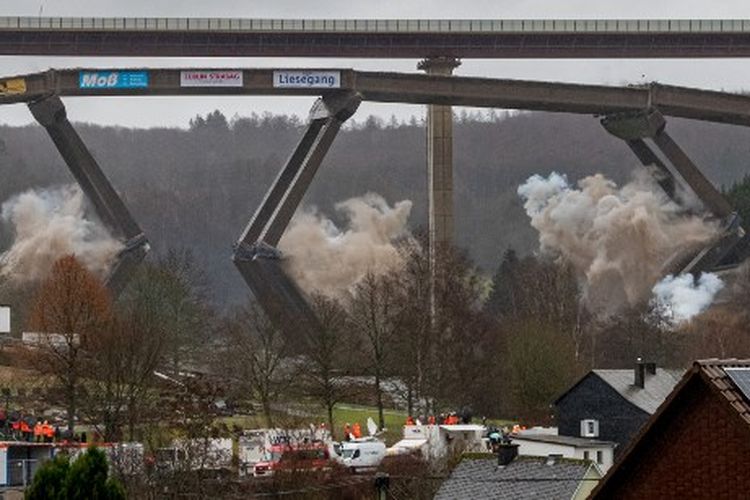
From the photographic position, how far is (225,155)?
105875 mm

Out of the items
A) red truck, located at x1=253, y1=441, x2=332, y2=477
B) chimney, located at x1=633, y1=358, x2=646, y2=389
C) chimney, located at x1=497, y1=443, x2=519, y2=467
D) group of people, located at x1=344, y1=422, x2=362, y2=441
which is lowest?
chimney, located at x1=497, y1=443, x2=519, y2=467

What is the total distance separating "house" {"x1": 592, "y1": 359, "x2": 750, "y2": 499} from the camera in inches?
599

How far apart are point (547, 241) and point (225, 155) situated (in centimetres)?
2859

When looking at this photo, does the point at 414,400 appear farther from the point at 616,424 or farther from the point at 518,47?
the point at 518,47

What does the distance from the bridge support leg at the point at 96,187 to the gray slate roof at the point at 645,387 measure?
83.5ft

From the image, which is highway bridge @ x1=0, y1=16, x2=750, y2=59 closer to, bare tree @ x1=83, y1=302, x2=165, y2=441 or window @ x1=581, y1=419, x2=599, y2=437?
bare tree @ x1=83, y1=302, x2=165, y2=441

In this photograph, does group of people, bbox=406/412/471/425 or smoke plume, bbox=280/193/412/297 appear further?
smoke plume, bbox=280/193/412/297

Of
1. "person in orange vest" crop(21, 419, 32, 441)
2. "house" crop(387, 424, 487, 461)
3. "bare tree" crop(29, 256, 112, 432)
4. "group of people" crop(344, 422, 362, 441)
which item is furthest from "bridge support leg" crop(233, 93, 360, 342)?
"person in orange vest" crop(21, 419, 32, 441)

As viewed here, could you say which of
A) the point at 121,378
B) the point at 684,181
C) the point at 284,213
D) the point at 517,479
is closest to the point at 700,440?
the point at 517,479

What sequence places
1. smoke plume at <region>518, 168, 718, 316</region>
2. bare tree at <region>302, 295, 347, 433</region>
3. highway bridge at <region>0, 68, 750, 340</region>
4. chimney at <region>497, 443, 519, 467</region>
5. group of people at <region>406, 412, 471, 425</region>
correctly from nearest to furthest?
chimney at <region>497, 443, 519, 467</region>
group of people at <region>406, 412, 471, 425</region>
bare tree at <region>302, 295, 347, 433</region>
highway bridge at <region>0, 68, 750, 340</region>
smoke plume at <region>518, 168, 718, 316</region>

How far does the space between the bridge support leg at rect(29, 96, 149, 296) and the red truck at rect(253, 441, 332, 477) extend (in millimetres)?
24516

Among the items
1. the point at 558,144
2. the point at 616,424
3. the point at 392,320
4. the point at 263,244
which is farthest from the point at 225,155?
the point at 616,424

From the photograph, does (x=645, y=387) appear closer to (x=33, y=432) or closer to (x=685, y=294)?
(x=33, y=432)

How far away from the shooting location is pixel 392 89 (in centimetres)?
6669
